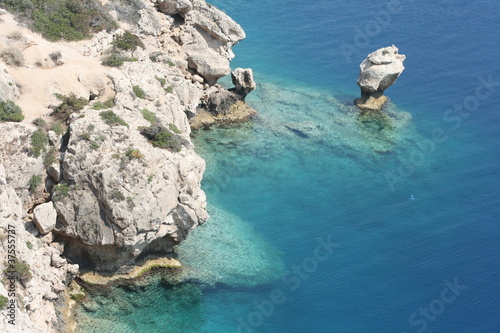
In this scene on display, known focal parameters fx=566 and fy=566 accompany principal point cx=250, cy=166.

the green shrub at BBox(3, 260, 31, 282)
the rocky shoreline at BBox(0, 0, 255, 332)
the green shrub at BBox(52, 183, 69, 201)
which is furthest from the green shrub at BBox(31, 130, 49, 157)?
the green shrub at BBox(3, 260, 31, 282)

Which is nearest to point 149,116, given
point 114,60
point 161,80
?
point 161,80

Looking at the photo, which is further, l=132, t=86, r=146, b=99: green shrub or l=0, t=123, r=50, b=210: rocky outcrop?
l=132, t=86, r=146, b=99: green shrub

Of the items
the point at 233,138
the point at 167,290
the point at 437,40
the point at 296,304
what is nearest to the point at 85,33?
the point at 233,138

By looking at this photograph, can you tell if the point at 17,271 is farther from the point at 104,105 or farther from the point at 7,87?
the point at 104,105

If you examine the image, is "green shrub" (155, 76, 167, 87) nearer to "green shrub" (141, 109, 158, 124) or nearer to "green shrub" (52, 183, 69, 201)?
"green shrub" (141, 109, 158, 124)

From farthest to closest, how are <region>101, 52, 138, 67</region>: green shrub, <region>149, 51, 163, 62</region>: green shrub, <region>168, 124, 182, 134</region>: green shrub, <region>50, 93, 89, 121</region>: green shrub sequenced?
<region>149, 51, 163, 62</region>: green shrub, <region>101, 52, 138, 67</region>: green shrub, <region>168, 124, 182, 134</region>: green shrub, <region>50, 93, 89, 121</region>: green shrub
